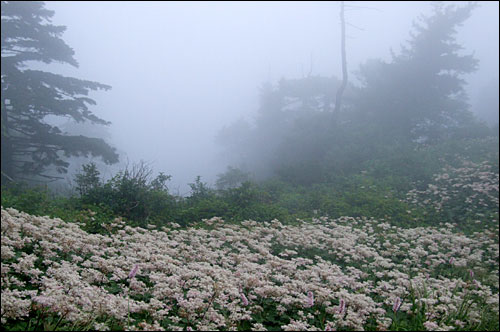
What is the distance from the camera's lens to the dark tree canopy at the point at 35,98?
52.8ft

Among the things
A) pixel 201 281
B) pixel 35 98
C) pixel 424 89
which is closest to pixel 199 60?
pixel 424 89

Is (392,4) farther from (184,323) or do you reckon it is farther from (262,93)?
(184,323)

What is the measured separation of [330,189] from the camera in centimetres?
1473

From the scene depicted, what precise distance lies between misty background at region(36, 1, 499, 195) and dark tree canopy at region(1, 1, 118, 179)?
28.1m

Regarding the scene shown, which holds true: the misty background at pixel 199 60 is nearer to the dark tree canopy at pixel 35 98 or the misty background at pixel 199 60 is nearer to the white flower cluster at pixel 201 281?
the dark tree canopy at pixel 35 98

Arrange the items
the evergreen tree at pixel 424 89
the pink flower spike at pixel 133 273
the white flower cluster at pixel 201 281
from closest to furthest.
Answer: the white flower cluster at pixel 201 281
the pink flower spike at pixel 133 273
the evergreen tree at pixel 424 89

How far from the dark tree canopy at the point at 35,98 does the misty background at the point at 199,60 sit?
28139 mm

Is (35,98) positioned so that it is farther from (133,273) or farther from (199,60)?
(199,60)

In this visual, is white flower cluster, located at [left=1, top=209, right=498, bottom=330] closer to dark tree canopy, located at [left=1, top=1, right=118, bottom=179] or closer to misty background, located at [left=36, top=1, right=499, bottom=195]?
dark tree canopy, located at [left=1, top=1, right=118, bottom=179]

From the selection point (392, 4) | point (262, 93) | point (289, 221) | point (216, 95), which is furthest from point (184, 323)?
point (392, 4)

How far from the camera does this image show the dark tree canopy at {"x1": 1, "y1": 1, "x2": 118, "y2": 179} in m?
16.1

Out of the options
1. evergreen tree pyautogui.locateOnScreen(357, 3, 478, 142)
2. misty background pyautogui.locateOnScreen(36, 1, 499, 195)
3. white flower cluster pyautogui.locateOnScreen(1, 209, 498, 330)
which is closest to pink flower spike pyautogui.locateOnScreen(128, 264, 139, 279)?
white flower cluster pyautogui.locateOnScreen(1, 209, 498, 330)

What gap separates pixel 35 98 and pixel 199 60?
115281 mm

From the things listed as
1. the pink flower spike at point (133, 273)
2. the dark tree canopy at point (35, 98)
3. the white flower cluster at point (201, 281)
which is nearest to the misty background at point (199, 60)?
the dark tree canopy at point (35, 98)
